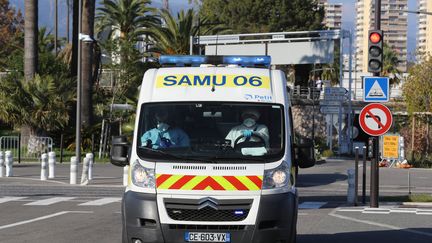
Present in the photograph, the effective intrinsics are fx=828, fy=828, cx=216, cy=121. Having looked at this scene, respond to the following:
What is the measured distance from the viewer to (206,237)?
9.15 m

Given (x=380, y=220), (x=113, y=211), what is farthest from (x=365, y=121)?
(x=113, y=211)

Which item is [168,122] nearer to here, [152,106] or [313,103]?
[152,106]

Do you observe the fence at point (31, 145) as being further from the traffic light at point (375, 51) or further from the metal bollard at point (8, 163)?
the traffic light at point (375, 51)

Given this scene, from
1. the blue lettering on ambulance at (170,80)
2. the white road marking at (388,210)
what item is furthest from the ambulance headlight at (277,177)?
the white road marking at (388,210)

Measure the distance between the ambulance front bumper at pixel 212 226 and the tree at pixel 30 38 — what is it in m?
28.7

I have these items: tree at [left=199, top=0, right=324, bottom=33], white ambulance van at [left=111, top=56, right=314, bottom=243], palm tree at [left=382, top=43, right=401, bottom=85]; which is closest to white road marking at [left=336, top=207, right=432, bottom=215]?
white ambulance van at [left=111, top=56, right=314, bottom=243]

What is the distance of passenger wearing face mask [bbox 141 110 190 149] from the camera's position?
983 cm

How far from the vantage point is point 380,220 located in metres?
15.8

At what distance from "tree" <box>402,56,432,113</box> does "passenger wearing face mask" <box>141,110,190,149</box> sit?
151 ft

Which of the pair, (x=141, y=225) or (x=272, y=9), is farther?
(x=272, y=9)

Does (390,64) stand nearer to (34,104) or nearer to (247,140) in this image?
(34,104)

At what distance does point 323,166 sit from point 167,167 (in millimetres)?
29076

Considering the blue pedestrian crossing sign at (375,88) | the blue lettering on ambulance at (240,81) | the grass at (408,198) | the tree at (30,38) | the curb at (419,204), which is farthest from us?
the tree at (30,38)

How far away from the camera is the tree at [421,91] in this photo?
2147 inches
